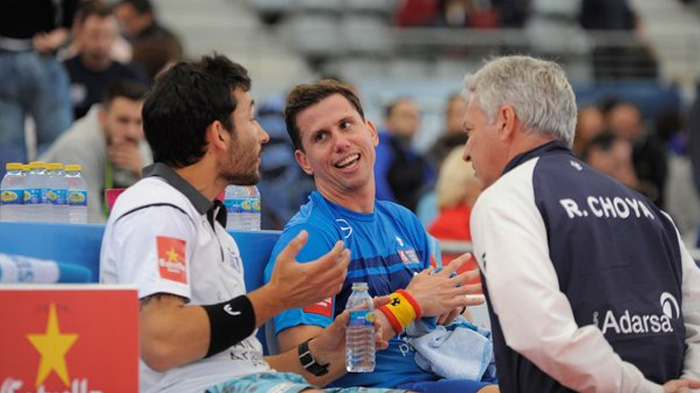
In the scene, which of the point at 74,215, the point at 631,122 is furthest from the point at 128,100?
the point at 631,122

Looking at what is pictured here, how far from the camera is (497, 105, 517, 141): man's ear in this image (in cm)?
419

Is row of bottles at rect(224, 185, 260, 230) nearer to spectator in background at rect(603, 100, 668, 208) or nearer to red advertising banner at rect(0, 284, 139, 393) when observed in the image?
red advertising banner at rect(0, 284, 139, 393)

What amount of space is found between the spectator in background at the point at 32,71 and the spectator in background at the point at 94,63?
519 millimetres

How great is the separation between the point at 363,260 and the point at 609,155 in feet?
19.6

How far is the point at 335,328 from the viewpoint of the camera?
445 cm

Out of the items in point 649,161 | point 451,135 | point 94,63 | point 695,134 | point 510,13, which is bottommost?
point 649,161

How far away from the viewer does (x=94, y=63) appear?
9.62m

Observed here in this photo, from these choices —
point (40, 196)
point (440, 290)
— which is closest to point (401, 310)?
point (440, 290)

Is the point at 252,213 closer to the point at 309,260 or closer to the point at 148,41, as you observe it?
the point at 309,260

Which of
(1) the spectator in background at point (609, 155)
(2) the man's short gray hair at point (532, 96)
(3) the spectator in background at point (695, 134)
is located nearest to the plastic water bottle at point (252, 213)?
(2) the man's short gray hair at point (532, 96)

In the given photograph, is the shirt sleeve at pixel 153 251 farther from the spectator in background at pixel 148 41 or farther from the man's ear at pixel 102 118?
the spectator in background at pixel 148 41

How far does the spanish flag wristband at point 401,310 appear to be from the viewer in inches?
180

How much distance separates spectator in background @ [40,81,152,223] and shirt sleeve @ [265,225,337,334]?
3.08 metres

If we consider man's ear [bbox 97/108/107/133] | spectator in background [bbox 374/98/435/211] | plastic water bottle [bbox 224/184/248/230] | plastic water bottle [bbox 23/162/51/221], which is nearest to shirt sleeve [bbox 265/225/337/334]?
plastic water bottle [bbox 224/184/248/230]
